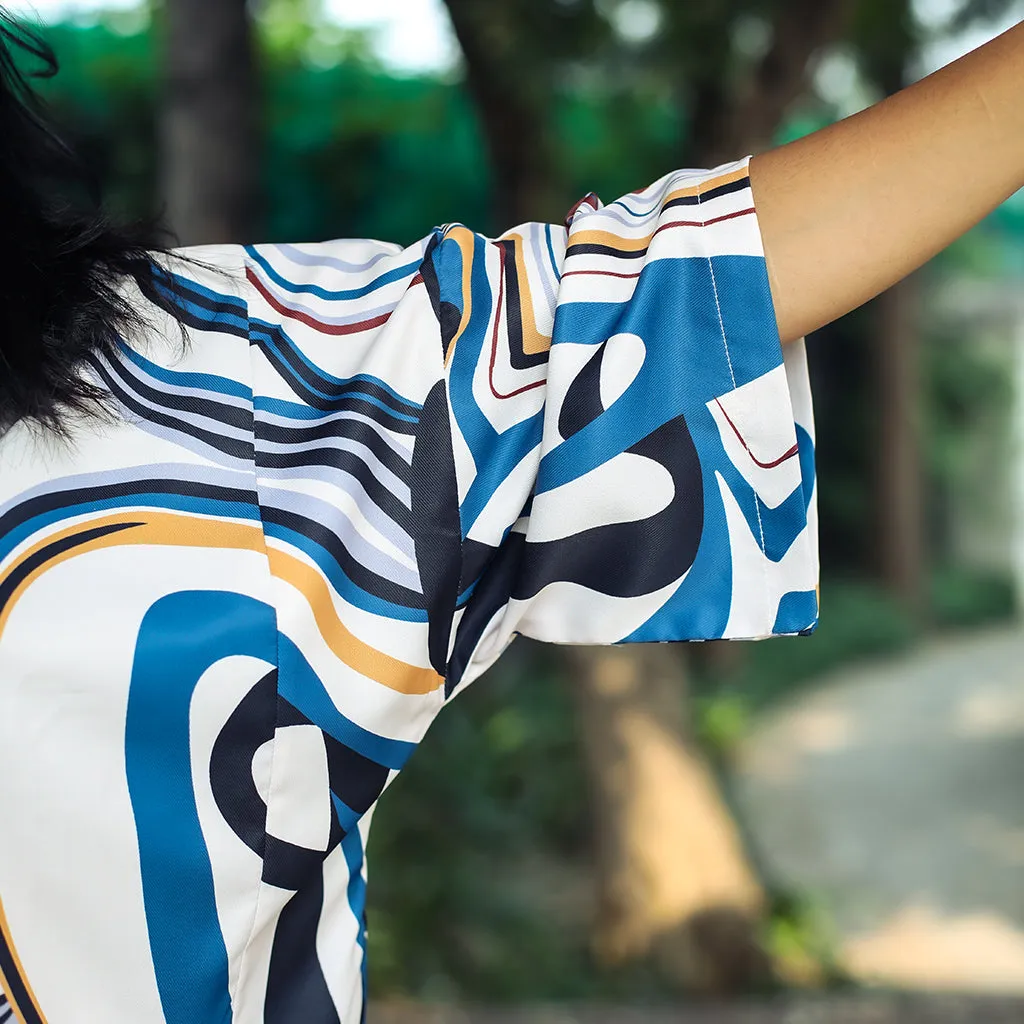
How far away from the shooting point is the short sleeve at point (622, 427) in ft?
2.30

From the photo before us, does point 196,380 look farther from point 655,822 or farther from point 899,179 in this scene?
point 655,822

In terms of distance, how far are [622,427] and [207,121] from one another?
232 cm

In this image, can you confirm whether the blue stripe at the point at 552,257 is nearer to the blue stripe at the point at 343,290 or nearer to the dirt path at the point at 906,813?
the blue stripe at the point at 343,290

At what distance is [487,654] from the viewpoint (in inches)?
30.1

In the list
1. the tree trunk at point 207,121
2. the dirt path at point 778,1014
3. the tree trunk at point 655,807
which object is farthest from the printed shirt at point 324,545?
the tree trunk at point 655,807

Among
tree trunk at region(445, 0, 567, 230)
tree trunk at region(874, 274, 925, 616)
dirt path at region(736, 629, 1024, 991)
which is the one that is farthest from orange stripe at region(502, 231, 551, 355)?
tree trunk at region(874, 274, 925, 616)

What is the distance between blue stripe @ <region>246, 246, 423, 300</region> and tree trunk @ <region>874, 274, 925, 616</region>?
8.24m

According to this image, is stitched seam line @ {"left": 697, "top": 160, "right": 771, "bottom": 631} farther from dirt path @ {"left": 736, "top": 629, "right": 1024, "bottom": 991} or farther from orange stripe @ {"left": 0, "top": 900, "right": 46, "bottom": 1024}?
dirt path @ {"left": 736, "top": 629, "right": 1024, "bottom": 991}

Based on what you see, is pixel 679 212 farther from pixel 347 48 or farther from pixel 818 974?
pixel 347 48

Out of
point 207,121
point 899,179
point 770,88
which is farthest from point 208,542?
point 770,88

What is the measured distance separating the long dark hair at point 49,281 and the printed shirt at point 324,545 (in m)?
0.02

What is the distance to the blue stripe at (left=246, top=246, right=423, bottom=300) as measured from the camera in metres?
0.72

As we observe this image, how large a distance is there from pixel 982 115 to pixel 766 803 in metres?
5.10

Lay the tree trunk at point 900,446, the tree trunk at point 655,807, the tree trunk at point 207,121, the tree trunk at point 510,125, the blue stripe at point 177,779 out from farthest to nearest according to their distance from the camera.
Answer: the tree trunk at point 900,446 < the tree trunk at point 655,807 < the tree trunk at point 510,125 < the tree trunk at point 207,121 < the blue stripe at point 177,779
